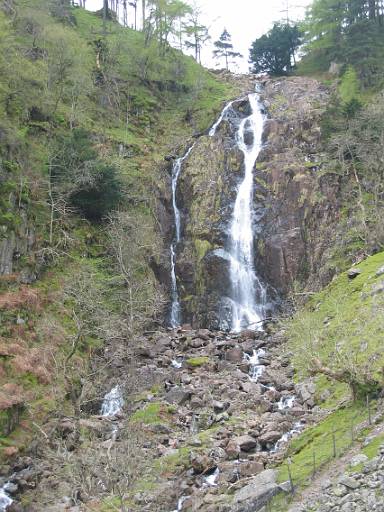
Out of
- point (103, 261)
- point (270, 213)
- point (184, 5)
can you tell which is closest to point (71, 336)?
point (103, 261)

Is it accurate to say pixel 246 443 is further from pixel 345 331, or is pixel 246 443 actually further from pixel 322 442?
Result: pixel 345 331

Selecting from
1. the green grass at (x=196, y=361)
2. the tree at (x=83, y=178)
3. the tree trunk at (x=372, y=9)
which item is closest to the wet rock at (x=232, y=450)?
the green grass at (x=196, y=361)

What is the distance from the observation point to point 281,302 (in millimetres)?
34219

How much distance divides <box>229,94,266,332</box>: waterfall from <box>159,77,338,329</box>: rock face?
436 mm

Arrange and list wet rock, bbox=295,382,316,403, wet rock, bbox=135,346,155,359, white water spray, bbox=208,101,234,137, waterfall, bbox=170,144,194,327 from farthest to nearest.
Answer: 1. white water spray, bbox=208,101,234,137
2. waterfall, bbox=170,144,194,327
3. wet rock, bbox=135,346,155,359
4. wet rock, bbox=295,382,316,403

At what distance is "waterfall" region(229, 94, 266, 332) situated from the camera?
3384 cm

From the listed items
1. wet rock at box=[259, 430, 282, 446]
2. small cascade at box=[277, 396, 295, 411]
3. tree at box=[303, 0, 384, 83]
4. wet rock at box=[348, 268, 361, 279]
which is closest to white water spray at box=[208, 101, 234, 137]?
tree at box=[303, 0, 384, 83]

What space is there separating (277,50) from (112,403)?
50.2 metres

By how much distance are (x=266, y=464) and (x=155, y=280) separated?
62.6ft

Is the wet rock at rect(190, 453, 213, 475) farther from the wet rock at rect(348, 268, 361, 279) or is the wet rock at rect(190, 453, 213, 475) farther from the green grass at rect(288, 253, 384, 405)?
the wet rock at rect(348, 268, 361, 279)

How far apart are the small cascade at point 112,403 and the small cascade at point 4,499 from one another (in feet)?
19.9

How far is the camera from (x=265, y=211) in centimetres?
3775

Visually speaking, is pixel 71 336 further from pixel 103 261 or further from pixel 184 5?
pixel 184 5

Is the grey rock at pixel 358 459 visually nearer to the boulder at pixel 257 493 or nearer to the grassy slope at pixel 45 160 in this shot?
the boulder at pixel 257 493
